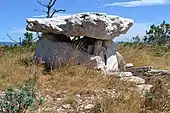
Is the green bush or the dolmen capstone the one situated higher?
the dolmen capstone

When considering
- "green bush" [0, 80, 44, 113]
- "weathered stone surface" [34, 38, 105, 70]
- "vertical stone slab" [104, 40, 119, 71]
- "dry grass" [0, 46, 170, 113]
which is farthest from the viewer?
"vertical stone slab" [104, 40, 119, 71]

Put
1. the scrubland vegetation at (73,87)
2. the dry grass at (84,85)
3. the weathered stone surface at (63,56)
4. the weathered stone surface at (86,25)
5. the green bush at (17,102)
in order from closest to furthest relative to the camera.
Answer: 1. the green bush at (17,102)
2. the scrubland vegetation at (73,87)
3. the dry grass at (84,85)
4. the weathered stone surface at (86,25)
5. the weathered stone surface at (63,56)

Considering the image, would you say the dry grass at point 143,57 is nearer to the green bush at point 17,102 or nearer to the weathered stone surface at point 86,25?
the weathered stone surface at point 86,25

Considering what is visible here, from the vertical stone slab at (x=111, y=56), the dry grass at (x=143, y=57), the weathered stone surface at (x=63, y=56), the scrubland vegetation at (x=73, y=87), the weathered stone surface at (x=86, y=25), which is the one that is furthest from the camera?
the dry grass at (x=143, y=57)

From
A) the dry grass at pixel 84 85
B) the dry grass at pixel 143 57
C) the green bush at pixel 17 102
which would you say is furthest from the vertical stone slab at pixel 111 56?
the green bush at pixel 17 102

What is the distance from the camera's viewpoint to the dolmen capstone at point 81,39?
883cm

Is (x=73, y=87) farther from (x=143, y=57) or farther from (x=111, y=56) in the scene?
(x=143, y=57)

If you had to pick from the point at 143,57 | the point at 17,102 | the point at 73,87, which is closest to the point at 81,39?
the point at 143,57

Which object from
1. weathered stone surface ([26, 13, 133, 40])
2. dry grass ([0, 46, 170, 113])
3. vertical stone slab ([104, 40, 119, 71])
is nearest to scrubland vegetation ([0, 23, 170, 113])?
dry grass ([0, 46, 170, 113])

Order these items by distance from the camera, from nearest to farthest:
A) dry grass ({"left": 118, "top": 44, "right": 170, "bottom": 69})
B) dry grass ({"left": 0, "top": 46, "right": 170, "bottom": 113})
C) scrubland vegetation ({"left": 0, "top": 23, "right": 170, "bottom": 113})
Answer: scrubland vegetation ({"left": 0, "top": 23, "right": 170, "bottom": 113}) < dry grass ({"left": 0, "top": 46, "right": 170, "bottom": 113}) < dry grass ({"left": 118, "top": 44, "right": 170, "bottom": 69})

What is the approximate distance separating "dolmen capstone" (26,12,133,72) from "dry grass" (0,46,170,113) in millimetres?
531

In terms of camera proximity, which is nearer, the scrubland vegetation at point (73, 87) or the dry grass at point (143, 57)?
the scrubland vegetation at point (73, 87)

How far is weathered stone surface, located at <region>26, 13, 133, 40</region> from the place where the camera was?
8.73 meters

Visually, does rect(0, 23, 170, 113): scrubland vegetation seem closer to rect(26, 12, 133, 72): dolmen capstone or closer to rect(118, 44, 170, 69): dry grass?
rect(118, 44, 170, 69): dry grass
